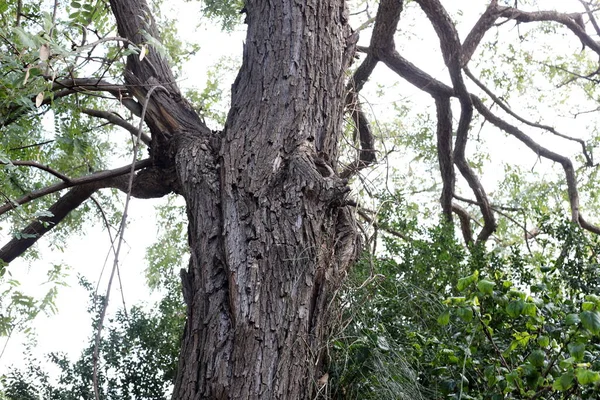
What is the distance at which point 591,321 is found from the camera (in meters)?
1.89

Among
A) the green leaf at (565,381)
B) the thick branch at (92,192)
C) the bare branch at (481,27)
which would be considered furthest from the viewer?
the bare branch at (481,27)

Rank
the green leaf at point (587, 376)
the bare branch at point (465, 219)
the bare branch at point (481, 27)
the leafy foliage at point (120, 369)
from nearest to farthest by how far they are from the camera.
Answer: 1. the green leaf at point (587, 376)
2. the leafy foliage at point (120, 369)
3. the bare branch at point (481, 27)
4. the bare branch at point (465, 219)

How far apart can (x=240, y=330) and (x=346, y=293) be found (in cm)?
48

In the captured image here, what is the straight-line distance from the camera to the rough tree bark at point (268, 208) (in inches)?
94.2

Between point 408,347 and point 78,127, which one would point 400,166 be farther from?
point 408,347

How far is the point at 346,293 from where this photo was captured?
2.68m

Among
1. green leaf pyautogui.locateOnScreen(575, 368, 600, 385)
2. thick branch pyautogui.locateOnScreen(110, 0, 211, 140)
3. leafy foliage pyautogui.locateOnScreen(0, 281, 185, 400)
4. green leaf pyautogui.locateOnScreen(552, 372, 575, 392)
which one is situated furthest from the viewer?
leafy foliage pyautogui.locateOnScreen(0, 281, 185, 400)

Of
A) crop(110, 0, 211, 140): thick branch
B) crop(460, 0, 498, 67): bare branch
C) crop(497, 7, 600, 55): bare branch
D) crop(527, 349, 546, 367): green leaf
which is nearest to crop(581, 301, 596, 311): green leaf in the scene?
crop(527, 349, 546, 367): green leaf

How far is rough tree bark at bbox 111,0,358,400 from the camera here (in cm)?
239

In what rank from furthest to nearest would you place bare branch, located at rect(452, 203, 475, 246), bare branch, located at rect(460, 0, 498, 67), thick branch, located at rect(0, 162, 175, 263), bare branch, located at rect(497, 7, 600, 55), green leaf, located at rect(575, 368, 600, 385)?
bare branch, located at rect(452, 203, 475, 246)
bare branch, located at rect(497, 7, 600, 55)
bare branch, located at rect(460, 0, 498, 67)
thick branch, located at rect(0, 162, 175, 263)
green leaf, located at rect(575, 368, 600, 385)

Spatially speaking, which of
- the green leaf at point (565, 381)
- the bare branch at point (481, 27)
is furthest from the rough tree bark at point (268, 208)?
the bare branch at point (481, 27)

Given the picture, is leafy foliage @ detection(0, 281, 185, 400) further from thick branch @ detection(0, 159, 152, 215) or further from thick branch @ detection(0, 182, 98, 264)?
thick branch @ detection(0, 159, 152, 215)

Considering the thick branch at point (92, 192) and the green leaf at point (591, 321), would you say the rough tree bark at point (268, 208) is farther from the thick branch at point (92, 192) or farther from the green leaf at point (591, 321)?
the green leaf at point (591, 321)

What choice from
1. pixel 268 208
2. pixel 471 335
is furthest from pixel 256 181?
pixel 471 335
